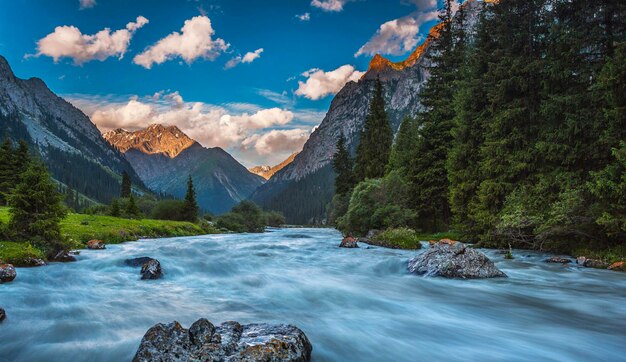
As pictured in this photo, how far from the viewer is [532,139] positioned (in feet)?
A: 76.0

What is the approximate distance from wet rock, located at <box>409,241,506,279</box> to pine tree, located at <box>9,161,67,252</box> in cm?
1685

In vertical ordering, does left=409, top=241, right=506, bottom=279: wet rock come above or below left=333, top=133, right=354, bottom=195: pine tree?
below

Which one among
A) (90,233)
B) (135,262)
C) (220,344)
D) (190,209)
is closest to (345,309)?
(220,344)

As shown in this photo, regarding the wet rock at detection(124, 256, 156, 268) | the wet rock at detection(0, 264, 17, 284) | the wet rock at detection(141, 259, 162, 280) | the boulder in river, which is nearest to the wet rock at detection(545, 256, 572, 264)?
the boulder in river

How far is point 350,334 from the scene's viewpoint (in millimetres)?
8336

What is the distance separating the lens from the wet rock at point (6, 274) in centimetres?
1190

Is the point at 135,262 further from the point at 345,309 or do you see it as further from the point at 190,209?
the point at 190,209

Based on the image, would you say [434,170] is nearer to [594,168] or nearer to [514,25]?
[514,25]

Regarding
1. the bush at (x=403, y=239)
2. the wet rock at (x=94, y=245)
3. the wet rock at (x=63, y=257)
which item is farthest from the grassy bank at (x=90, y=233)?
the bush at (x=403, y=239)

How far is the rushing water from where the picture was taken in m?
7.37

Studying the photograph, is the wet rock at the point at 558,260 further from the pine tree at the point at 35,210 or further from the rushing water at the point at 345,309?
the pine tree at the point at 35,210

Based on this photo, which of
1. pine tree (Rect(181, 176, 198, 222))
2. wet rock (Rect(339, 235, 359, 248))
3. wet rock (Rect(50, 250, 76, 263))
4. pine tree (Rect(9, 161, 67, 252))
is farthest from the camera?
pine tree (Rect(181, 176, 198, 222))

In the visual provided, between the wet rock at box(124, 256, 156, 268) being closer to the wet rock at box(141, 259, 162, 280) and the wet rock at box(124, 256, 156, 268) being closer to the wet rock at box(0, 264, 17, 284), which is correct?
the wet rock at box(141, 259, 162, 280)

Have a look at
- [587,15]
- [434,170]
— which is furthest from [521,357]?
[434,170]
